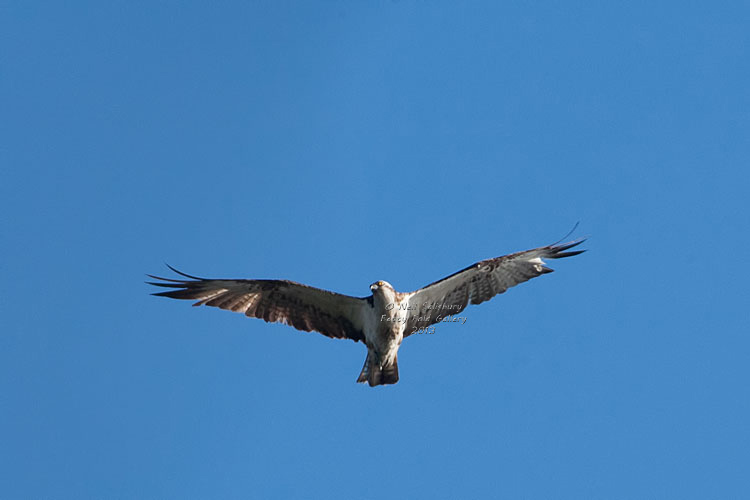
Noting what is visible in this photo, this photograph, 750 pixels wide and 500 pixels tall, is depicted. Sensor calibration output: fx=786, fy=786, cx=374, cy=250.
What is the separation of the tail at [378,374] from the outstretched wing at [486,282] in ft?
2.22

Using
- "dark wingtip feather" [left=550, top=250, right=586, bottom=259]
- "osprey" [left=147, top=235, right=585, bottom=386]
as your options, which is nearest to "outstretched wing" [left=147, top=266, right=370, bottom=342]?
"osprey" [left=147, top=235, right=585, bottom=386]

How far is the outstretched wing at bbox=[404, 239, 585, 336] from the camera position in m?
13.4

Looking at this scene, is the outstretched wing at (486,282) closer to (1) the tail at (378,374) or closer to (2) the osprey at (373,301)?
(2) the osprey at (373,301)

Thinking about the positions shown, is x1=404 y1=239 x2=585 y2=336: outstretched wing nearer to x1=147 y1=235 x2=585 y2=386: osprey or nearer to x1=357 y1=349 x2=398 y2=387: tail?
x1=147 y1=235 x2=585 y2=386: osprey

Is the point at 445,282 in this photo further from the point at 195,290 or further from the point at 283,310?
the point at 195,290

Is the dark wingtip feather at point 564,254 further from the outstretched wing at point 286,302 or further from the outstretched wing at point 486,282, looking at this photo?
the outstretched wing at point 286,302

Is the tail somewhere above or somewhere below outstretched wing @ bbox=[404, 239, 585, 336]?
below

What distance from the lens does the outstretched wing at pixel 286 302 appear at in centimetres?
1336

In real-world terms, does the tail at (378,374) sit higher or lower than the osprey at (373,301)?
lower

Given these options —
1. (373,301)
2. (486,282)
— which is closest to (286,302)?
(373,301)

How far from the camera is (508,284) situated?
1352 cm

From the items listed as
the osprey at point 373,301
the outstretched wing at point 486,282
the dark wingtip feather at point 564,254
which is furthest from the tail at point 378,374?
the dark wingtip feather at point 564,254

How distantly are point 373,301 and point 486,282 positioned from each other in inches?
79.4

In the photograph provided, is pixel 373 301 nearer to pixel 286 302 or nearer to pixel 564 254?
pixel 286 302
